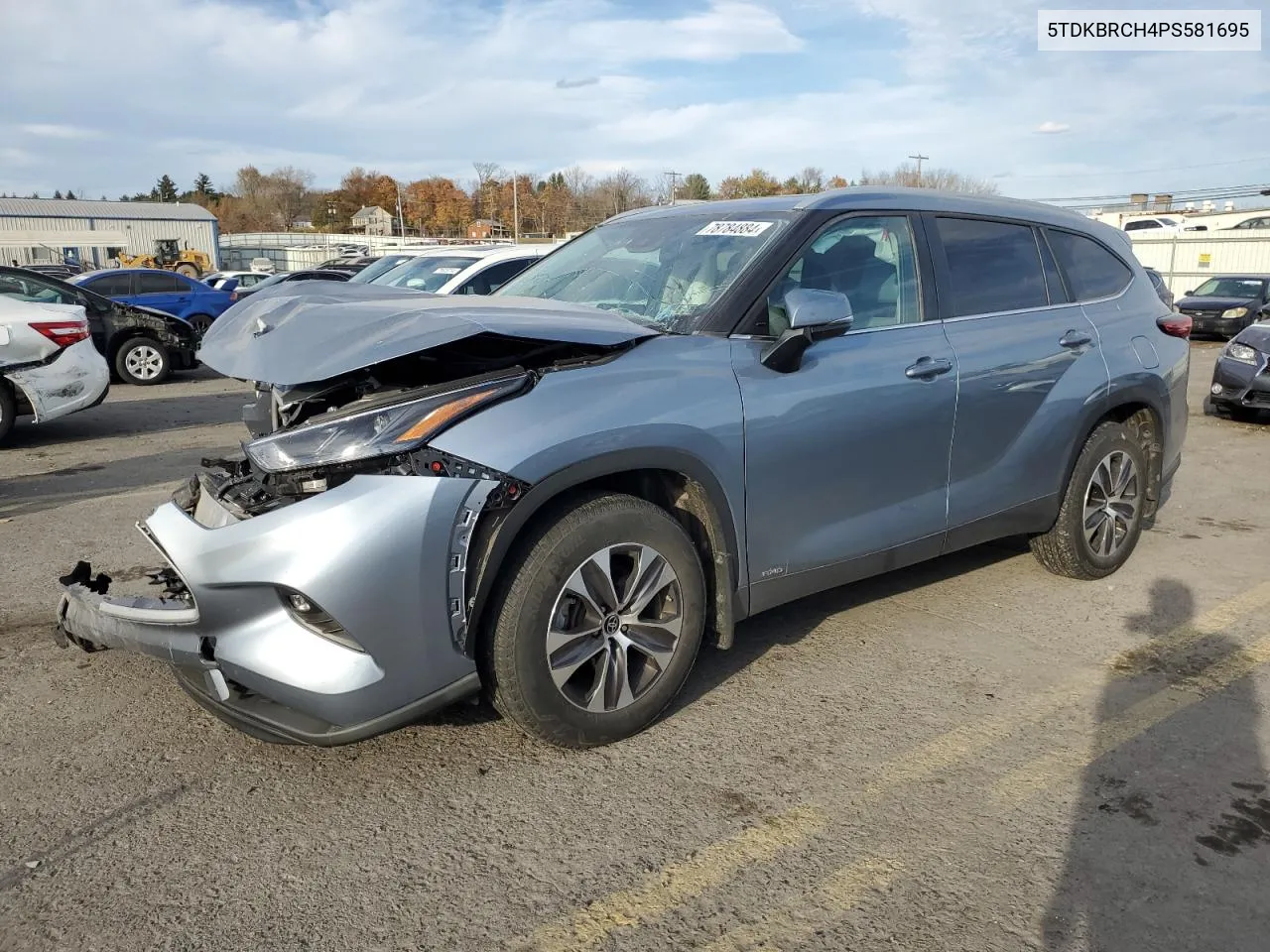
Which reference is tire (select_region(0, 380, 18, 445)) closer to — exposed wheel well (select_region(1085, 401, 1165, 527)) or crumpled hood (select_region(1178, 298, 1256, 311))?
exposed wheel well (select_region(1085, 401, 1165, 527))

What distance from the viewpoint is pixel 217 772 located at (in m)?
3.16

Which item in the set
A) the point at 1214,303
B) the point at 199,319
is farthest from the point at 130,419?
the point at 1214,303

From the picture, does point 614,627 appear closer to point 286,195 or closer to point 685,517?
point 685,517

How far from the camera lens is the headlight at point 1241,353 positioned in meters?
10.3

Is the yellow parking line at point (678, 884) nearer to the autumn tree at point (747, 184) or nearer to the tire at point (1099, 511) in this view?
the tire at point (1099, 511)

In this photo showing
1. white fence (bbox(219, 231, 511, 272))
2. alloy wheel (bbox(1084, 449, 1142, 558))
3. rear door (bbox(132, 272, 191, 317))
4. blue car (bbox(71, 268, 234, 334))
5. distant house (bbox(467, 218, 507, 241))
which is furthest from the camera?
distant house (bbox(467, 218, 507, 241))

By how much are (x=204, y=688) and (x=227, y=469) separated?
0.79m

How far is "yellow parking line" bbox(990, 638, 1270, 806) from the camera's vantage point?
3.15 metres

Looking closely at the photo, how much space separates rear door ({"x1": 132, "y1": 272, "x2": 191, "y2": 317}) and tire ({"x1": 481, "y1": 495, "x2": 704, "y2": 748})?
16370 mm

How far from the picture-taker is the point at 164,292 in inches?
690

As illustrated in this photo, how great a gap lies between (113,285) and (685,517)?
1671 cm

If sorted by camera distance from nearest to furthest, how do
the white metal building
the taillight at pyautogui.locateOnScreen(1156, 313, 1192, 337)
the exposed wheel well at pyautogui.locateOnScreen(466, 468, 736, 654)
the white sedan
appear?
the exposed wheel well at pyautogui.locateOnScreen(466, 468, 736, 654), the taillight at pyautogui.locateOnScreen(1156, 313, 1192, 337), the white sedan, the white metal building

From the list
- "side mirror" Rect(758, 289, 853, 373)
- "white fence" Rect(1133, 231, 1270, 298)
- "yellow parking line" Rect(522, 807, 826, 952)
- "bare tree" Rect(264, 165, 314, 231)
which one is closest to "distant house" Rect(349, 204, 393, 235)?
"bare tree" Rect(264, 165, 314, 231)

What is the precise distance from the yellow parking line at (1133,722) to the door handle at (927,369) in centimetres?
144
